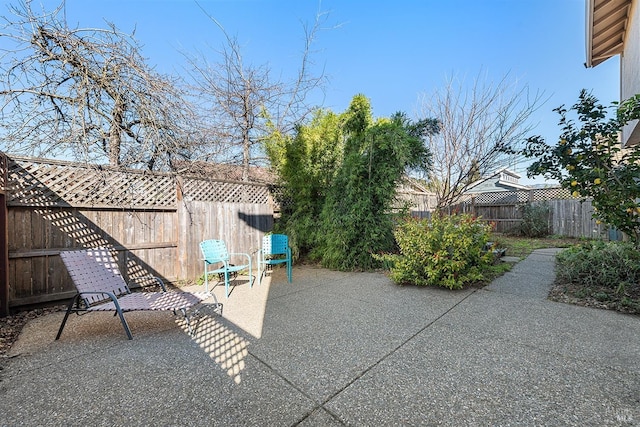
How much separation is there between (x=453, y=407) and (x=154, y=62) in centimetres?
574

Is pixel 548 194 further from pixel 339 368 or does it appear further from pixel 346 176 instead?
pixel 339 368

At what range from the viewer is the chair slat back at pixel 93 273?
8.97ft

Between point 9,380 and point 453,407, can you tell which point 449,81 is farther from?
point 9,380

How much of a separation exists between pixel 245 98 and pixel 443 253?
18.9 ft

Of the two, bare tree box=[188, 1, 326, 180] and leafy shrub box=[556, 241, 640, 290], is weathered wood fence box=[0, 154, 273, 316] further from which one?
leafy shrub box=[556, 241, 640, 290]

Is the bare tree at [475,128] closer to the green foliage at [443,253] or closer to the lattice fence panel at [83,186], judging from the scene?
the green foliage at [443,253]

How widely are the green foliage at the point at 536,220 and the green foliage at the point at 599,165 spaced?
20.9 ft

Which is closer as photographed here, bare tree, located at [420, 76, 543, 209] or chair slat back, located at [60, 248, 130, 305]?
chair slat back, located at [60, 248, 130, 305]

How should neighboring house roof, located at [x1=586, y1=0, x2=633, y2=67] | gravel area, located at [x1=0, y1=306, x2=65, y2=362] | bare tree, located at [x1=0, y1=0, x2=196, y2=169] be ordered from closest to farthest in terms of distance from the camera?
gravel area, located at [x1=0, y1=306, x2=65, y2=362]
bare tree, located at [x1=0, y1=0, x2=196, y2=169]
neighboring house roof, located at [x1=586, y1=0, x2=633, y2=67]

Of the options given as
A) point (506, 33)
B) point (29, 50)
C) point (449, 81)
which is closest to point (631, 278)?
point (449, 81)

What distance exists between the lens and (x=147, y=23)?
14.1ft

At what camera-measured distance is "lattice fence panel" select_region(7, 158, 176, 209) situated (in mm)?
3275

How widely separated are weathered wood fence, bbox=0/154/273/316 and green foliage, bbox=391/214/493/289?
313 cm

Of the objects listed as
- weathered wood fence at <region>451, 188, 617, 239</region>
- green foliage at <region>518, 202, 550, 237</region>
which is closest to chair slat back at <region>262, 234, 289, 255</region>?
weathered wood fence at <region>451, 188, 617, 239</region>
